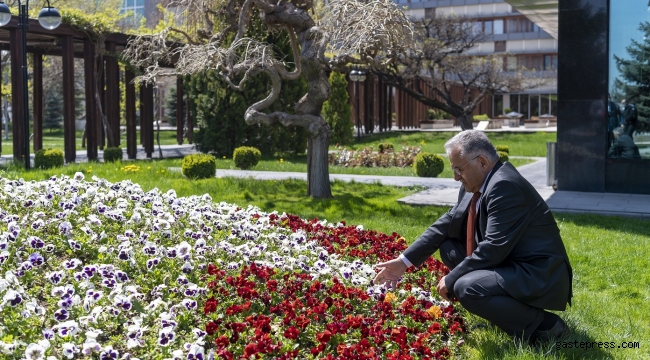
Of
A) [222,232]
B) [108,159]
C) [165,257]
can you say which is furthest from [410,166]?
[165,257]

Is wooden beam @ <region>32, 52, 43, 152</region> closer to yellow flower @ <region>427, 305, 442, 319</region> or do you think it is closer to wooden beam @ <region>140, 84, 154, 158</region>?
wooden beam @ <region>140, 84, 154, 158</region>

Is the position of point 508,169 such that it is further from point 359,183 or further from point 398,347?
point 359,183

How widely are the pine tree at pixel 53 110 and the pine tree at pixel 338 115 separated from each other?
2706cm

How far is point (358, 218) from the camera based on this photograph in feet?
34.2

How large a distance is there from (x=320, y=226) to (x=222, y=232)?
145 centimetres

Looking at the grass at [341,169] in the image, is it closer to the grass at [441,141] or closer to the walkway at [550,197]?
the walkway at [550,197]

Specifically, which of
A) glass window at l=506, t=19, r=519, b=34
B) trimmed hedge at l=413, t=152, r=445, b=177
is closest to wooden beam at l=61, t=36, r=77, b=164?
trimmed hedge at l=413, t=152, r=445, b=177

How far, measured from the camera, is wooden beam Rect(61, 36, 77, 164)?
19641 millimetres

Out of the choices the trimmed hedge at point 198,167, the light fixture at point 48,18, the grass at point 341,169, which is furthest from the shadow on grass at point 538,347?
the grass at point 341,169

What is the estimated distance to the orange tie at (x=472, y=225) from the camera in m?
4.73

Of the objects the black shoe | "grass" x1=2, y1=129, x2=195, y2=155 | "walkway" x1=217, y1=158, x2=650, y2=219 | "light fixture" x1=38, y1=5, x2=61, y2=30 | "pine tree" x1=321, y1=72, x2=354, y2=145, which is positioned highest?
"light fixture" x1=38, y1=5, x2=61, y2=30

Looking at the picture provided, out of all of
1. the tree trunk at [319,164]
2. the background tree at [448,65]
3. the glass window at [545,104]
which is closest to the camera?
the tree trunk at [319,164]

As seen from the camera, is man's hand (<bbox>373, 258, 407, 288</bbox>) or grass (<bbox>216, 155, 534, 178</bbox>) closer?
man's hand (<bbox>373, 258, 407, 288</bbox>)

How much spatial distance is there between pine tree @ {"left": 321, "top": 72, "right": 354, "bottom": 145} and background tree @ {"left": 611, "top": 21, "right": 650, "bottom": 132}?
573 inches
